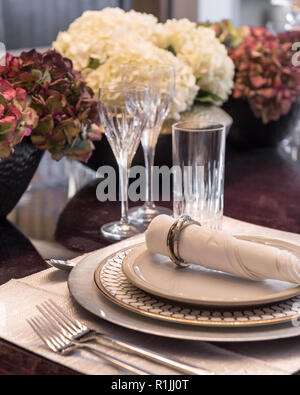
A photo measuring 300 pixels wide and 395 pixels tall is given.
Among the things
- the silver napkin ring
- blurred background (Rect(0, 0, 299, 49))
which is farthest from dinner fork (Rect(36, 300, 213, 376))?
blurred background (Rect(0, 0, 299, 49))

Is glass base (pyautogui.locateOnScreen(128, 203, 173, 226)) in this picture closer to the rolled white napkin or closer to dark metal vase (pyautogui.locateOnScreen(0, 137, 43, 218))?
dark metal vase (pyautogui.locateOnScreen(0, 137, 43, 218))

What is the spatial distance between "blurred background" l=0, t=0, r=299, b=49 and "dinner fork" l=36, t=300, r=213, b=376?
1.86m

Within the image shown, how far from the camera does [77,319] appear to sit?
64 cm

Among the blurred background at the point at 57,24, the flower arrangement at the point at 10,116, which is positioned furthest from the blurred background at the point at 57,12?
the flower arrangement at the point at 10,116

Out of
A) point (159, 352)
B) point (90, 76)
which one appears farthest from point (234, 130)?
point (159, 352)

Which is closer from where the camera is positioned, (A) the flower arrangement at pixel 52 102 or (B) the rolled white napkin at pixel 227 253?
(B) the rolled white napkin at pixel 227 253

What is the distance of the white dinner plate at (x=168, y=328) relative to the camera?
0.56 meters

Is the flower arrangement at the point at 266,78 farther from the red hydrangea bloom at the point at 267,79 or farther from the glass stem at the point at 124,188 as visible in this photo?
the glass stem at the point at 124,188

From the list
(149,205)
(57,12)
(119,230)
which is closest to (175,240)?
(119,230)

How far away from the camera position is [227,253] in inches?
25.2
